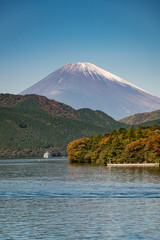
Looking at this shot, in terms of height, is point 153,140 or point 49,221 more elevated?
point 153,140

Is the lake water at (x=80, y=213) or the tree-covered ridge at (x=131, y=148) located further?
the tree-covered ridge at (x=131, y=148)

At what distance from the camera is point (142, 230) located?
41469 mm

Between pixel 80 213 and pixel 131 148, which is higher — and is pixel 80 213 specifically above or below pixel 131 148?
below

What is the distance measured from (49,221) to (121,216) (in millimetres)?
7614

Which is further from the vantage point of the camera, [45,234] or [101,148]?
[101,148]

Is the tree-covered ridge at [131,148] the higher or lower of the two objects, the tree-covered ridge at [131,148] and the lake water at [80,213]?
the higher

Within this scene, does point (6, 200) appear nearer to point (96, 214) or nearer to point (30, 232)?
point (96, 214)

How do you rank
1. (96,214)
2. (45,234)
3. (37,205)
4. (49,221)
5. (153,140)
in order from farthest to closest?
(153,140), (37,205), (96,214), (49,221), (45,234)

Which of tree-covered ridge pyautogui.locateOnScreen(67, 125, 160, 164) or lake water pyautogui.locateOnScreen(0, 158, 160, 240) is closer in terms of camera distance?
lake water pyautogui.locateOnScreen(0, 158, 160, 240)

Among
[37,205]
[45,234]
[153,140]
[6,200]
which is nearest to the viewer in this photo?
[45,234]

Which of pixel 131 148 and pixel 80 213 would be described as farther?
pixel 131 148

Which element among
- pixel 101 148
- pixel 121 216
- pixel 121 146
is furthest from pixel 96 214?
pixel 101 148

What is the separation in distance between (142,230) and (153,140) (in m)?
120

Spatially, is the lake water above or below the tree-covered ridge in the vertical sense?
below
